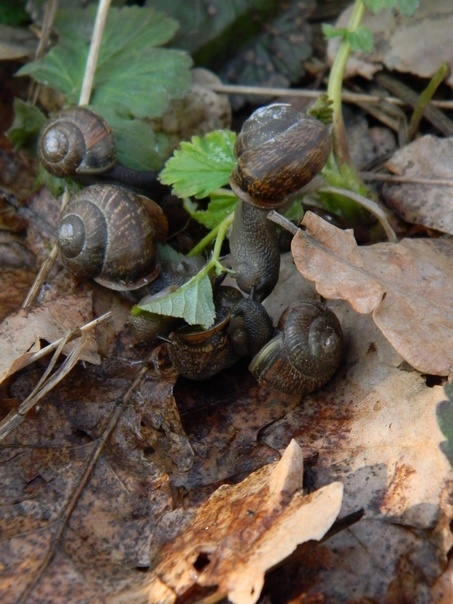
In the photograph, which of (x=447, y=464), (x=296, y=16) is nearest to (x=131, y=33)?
(x=296, y=16)

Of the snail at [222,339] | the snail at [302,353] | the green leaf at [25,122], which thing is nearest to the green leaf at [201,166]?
the snail at [222,339]

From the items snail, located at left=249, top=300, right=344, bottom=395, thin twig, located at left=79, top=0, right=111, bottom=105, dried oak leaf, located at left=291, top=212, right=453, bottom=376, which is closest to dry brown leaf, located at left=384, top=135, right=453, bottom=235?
dried oak leaf, located at left=291, top=212, right=453, bottom=376

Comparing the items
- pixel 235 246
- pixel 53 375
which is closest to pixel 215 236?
pixel 235 246

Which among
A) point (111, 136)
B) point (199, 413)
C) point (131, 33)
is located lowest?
point (199, 413)

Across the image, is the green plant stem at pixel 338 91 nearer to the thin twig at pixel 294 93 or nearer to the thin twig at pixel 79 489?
the thin twig at pixel 294 93

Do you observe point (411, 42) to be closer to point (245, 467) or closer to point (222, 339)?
point (222, 339)

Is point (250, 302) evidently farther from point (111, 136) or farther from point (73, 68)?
point (73, 68)
